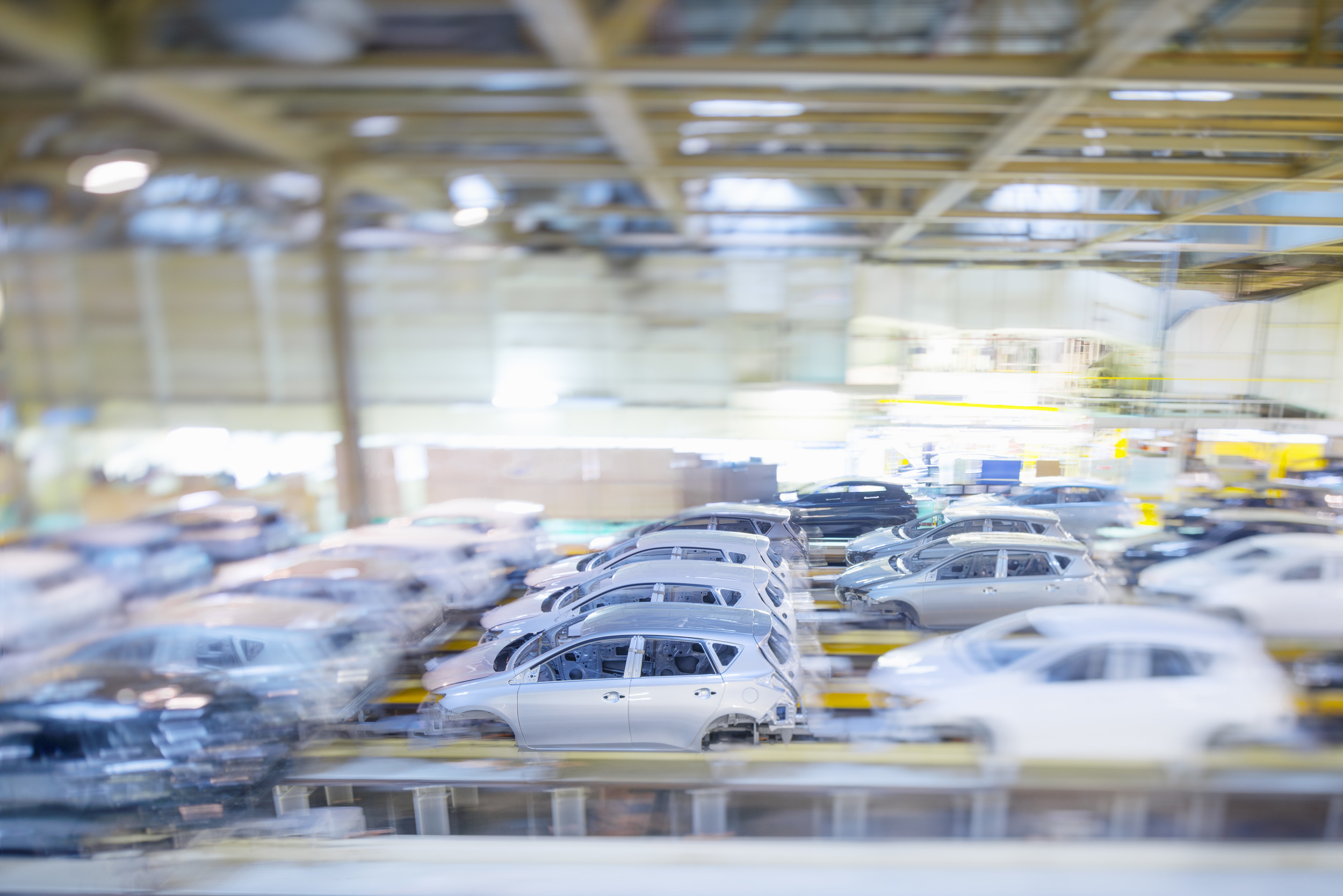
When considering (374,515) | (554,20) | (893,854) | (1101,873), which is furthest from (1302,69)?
(374,515)

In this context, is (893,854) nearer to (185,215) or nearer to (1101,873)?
(1101,873)

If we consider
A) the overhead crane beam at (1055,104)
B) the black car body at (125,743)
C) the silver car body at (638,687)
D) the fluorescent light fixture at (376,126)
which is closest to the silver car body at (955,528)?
the silver car body at (638,687)

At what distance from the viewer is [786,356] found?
277cm

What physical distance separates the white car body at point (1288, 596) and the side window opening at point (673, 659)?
1.79 m

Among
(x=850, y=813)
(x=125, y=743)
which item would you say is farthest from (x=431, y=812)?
(x=850, y=813)

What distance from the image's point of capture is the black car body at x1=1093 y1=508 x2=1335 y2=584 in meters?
2.36

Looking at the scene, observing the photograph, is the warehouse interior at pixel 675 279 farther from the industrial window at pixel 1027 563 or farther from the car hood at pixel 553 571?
the industrial window at pixel 1027 563

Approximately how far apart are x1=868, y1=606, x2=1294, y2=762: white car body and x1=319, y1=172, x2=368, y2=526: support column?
2.44 m

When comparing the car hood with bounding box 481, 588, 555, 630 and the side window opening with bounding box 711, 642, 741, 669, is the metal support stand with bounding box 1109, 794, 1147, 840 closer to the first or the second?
the side window opening with bounding box 711, 642, 741, 669

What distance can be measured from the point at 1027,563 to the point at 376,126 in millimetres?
3305

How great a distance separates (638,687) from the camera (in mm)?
2232

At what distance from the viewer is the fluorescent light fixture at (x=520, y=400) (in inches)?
106

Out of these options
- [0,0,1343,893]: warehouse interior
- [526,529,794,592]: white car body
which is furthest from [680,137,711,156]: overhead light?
[526,529,794,592]: white car body

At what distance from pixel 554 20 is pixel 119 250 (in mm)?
1733
